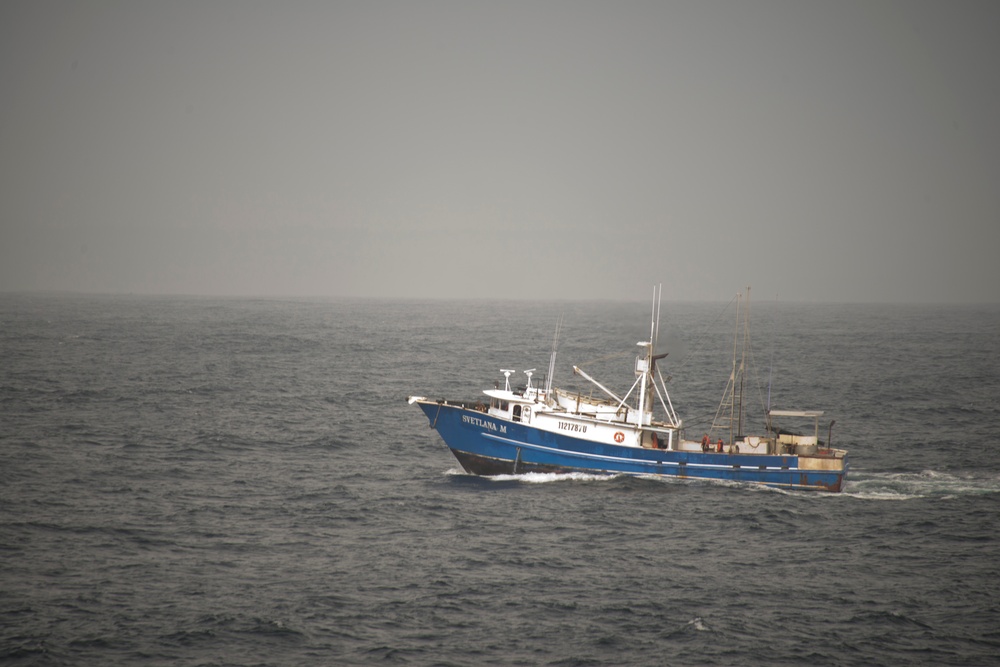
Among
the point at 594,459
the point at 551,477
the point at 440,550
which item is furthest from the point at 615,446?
the point at 440,550

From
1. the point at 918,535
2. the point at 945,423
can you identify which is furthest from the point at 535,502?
the point at 945,423

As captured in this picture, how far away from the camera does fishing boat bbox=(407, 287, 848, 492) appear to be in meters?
55.4

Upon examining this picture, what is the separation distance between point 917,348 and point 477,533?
483 feet

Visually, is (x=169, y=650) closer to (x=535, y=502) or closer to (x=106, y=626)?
(x=106, y=626)

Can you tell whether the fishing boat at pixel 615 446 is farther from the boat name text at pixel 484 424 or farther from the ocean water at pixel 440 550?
the ocean water at pixel 440 550


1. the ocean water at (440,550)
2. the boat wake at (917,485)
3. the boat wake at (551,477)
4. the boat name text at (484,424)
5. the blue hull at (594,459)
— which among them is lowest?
the ocean water at (440,550)

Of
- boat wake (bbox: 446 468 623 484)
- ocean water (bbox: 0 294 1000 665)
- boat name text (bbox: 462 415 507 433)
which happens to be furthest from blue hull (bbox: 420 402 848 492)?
ocean water (bbox: 0 294 1000 665)

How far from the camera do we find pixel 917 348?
169 metres

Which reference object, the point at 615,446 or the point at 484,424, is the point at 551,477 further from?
the point at 484,424

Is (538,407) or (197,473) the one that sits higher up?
A: (538,407)

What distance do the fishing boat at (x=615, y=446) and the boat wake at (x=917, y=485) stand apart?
2220mm

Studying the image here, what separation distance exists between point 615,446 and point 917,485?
19.1 m

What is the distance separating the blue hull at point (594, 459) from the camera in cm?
5541

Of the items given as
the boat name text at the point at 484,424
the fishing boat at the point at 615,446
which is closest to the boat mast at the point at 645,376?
the fishing boat at the point at 615,446
